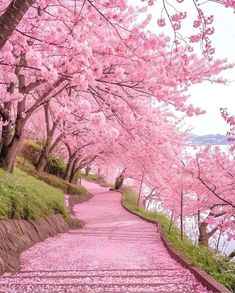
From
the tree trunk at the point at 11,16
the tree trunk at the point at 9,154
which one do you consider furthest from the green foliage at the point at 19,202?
the tree trunk at the point at 11,16

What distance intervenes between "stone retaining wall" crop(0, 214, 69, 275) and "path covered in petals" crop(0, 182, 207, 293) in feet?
0.64

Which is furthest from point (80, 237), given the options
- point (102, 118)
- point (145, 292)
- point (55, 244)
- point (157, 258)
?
point (145, 292)

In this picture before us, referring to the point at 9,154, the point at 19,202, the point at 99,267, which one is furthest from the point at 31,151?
the point at 99,267

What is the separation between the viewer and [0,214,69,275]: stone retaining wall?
7.21 m

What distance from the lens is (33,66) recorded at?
27.5ft

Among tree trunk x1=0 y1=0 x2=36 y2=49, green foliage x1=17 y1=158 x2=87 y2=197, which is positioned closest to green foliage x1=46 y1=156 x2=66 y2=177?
green foliage x1=17 y1=158 x2=87 y2=197

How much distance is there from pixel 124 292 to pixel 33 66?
4945mm

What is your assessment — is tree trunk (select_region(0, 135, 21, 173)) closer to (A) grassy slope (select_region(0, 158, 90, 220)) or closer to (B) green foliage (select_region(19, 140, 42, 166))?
(A) grassy slope (select_region(0, 158, 90, 220))

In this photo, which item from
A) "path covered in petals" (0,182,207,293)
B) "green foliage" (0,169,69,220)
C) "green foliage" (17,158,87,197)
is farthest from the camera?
"green foliage" (17,158,87,197)

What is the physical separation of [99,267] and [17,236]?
193 centimetres

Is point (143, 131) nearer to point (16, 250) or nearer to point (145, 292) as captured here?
point (16, 250)

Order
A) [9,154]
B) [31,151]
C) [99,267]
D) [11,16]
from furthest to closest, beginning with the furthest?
[31,151] < [9,154] < [99,267] < [11,16]

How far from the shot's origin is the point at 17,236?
8625 millimetres

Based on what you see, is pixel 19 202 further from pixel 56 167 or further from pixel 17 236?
pixel 56 167
